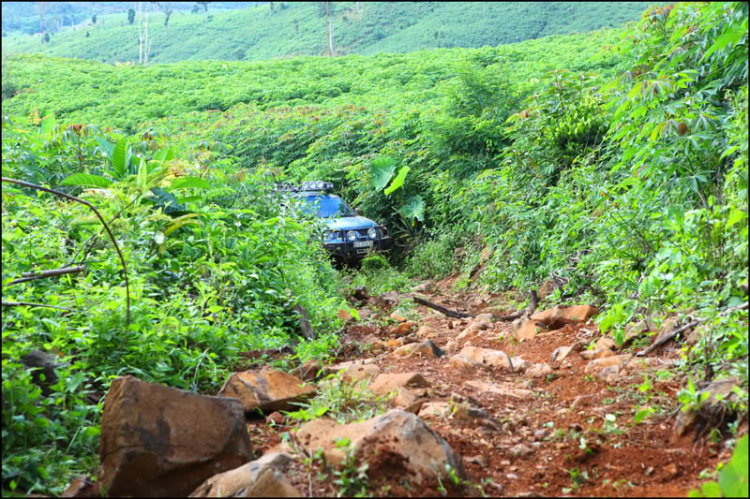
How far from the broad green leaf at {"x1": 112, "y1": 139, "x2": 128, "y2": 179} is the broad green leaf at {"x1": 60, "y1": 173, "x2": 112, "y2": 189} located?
242mm

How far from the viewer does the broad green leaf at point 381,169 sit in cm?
1084

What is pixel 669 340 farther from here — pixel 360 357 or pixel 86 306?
pixel 86 306

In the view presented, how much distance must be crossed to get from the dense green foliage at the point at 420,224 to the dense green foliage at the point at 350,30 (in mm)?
31625

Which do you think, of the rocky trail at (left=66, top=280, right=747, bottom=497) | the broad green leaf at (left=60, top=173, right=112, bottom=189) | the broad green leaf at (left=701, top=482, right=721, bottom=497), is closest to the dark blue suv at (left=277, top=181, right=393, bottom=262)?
the broad green leaf at (left=60, top=173, right=112, bottom=189)

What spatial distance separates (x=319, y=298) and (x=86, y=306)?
9.23ft

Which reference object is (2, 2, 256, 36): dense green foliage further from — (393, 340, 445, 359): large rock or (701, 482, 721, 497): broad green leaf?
(701, 482, 721, 497): broad green leaf

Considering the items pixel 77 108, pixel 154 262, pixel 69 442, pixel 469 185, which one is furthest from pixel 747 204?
pixel 77 108

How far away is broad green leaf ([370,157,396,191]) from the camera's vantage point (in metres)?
10.8

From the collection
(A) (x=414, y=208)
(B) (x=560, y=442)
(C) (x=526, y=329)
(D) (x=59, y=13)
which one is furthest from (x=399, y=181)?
(D) (x=59, y=13)

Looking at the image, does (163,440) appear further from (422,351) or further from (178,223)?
(178,223)

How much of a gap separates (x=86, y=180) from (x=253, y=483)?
3.82 metres

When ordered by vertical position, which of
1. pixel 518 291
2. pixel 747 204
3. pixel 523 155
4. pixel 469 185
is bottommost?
pixel 518 291

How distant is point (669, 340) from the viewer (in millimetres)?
3506

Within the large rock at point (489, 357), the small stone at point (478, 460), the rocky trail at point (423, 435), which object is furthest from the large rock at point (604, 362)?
the small stone at point (478, 460)
